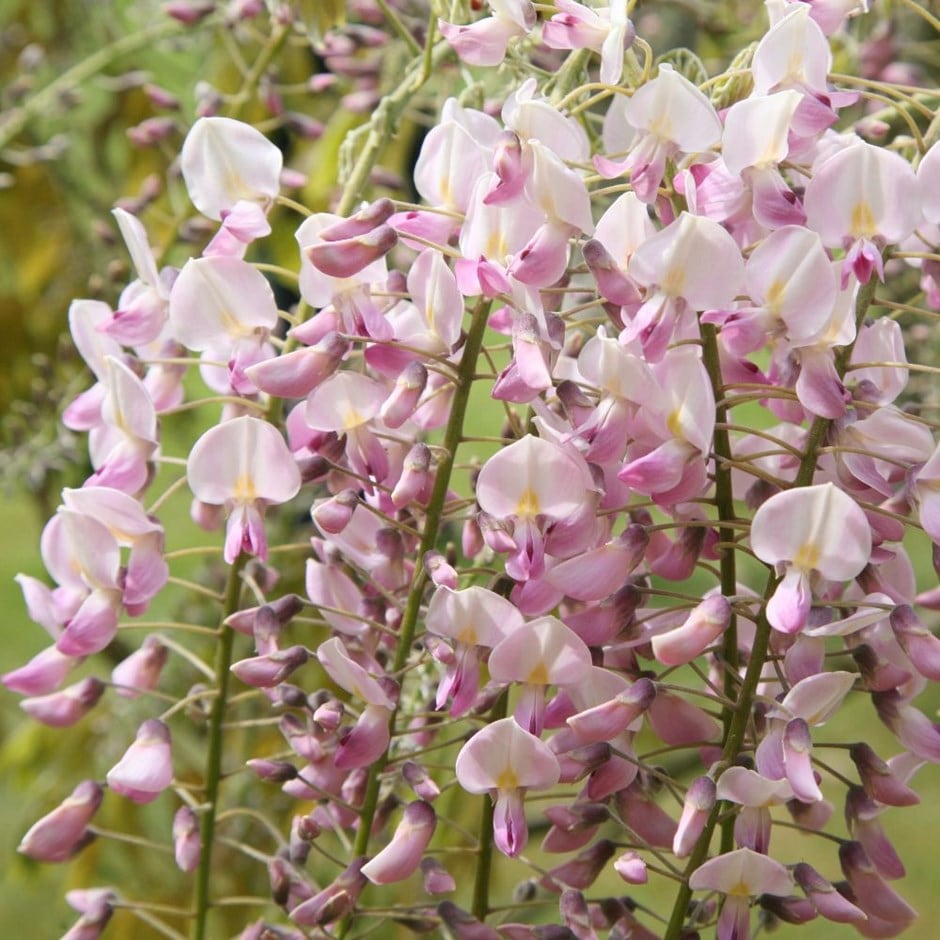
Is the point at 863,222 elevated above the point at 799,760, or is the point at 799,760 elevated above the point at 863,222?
the point at 863,222

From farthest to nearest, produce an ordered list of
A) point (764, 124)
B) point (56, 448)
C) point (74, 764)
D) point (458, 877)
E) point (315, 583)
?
point (74, 764) → point (56, 448) → point (458, 877) → point (315, 583) → point (764, 124)

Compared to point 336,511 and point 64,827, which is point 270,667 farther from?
point 64,827

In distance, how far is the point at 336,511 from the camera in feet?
1.68

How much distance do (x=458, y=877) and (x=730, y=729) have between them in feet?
1.76

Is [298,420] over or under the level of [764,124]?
under

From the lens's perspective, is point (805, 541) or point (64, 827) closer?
point (805, 541)

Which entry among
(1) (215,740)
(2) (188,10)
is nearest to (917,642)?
(1) (215,740)

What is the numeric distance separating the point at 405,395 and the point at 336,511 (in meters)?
0.05

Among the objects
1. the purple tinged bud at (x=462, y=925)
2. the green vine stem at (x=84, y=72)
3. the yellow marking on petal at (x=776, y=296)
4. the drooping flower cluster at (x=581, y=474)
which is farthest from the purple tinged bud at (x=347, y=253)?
the green vine stem at (x=84, y=72)

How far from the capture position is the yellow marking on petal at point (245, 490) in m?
0.55

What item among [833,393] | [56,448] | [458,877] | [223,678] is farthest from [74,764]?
[833,393]

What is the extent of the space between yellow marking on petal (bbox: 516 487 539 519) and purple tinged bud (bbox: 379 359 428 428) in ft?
0.18

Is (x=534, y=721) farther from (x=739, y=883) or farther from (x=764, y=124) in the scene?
(x=764, y=124)

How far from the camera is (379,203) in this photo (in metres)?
0.51
